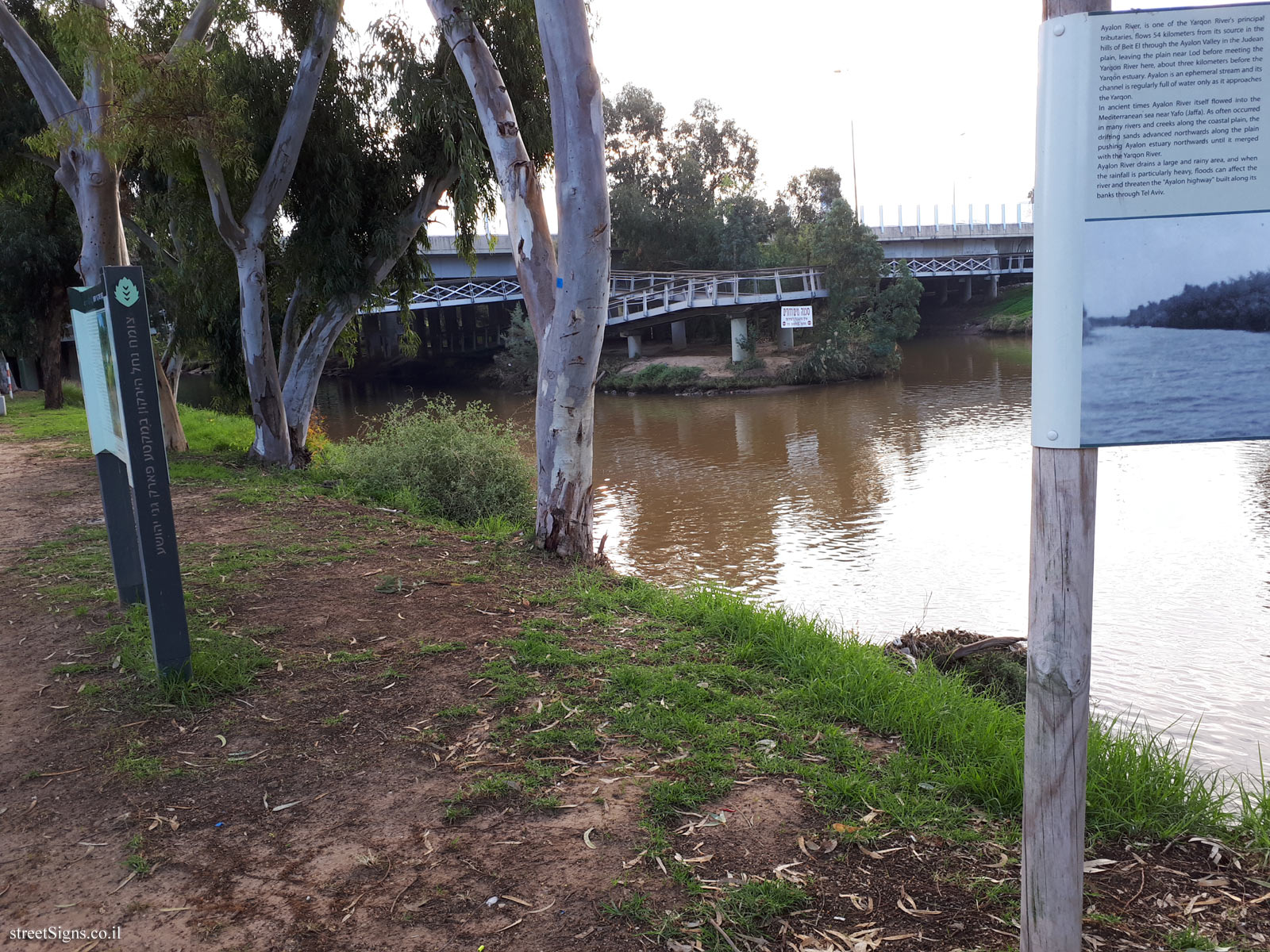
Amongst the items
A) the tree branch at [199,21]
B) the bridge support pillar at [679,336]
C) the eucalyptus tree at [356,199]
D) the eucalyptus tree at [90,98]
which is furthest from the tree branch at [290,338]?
the bridge support pillar at [679,336]

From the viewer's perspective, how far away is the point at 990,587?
10.1 metres

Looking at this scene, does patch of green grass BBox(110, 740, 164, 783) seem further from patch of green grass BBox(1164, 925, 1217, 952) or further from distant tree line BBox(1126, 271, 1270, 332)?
distant tree line BBox(1126, 271, 1270, 332)

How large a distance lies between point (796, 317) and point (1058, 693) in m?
30.0

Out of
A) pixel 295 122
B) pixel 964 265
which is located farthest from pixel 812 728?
pixel 964 265

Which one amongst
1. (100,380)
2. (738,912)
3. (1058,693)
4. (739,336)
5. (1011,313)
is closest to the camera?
(1058,693)

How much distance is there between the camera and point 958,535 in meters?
12.4

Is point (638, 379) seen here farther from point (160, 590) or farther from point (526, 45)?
point (160, 590)

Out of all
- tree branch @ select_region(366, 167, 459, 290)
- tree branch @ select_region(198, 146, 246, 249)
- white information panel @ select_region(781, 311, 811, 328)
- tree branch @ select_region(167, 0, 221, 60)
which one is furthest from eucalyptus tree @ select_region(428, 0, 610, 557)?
white information panel @ select_region(781, 311, 811, 328)

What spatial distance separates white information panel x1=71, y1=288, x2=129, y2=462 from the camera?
4270mm

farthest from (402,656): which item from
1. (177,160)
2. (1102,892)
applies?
(177,160)

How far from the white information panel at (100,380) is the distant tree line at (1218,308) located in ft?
12.7

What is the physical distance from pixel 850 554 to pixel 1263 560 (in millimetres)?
4494

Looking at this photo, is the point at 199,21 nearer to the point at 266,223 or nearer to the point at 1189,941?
the point at 266,223

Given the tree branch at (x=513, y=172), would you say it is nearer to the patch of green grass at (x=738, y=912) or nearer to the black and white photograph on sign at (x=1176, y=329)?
the patch of green grass at (x=738, y=912)
